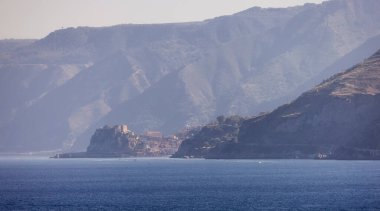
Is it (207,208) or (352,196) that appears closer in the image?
(207,208)

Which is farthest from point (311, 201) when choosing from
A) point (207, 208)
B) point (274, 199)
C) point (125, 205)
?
point (125, 205)

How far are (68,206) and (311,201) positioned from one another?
4801cm

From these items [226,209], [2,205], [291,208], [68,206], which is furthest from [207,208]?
[2,205]

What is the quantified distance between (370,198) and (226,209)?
101 feet

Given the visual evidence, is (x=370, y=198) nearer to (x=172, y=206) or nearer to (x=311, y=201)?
(x=311, y=201)

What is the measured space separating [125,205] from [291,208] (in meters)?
34.2

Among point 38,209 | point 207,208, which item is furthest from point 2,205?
point 207,208

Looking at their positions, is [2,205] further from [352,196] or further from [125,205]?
[352,196]

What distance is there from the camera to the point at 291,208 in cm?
17788

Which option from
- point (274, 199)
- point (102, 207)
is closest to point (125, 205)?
point (102, 207)

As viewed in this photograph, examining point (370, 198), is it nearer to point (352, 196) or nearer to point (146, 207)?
point (352, 196)

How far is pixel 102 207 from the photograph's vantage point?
187500mm

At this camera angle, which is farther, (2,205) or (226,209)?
(2,205)

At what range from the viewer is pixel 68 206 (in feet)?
627
